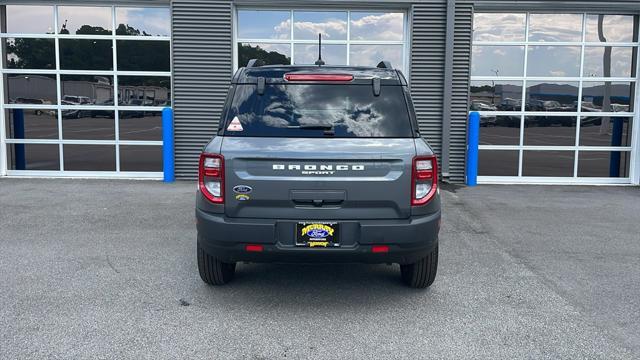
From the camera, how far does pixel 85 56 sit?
11.2 metres

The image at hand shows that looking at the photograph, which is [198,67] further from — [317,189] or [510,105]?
[317,189]

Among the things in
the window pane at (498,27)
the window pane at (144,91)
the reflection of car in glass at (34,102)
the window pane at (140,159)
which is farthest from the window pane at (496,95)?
the reflection of car in glass at (34,102)

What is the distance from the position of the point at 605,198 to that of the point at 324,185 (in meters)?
7.44

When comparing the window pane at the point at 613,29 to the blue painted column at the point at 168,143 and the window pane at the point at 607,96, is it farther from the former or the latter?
the blue painted column at the point at 168,143

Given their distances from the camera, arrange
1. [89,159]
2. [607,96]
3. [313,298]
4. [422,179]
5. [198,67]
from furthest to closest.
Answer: [89,159]
[607,96]
[198,67]
[313,298]
[422,179]

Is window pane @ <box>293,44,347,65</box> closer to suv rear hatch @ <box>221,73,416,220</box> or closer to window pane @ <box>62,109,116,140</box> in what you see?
window pane @ <box>62,109,116,140</box>

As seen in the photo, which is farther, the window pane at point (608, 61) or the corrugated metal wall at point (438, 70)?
the window pane at point (608, 61)

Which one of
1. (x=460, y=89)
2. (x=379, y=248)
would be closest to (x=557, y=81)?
(x=460, y=89)

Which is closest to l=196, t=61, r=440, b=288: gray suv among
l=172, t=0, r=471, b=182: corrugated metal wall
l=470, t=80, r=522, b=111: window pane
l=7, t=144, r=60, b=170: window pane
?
l=172, t=0, r=471, b=182: corrugated metal wall

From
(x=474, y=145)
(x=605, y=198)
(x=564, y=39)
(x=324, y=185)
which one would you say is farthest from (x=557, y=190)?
(x=324, y=185)

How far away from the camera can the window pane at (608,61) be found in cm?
1137

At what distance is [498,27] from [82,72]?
8.00 meters

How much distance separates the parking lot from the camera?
3.99 metres

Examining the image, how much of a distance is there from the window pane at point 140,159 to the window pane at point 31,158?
4.65 feet
